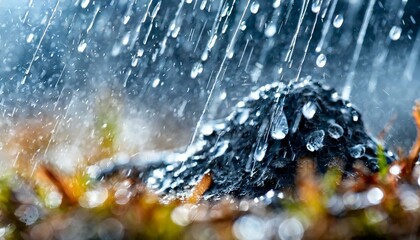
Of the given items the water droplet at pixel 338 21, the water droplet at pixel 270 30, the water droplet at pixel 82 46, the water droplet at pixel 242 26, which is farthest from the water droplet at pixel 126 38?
the water droplet at pixel 338 21

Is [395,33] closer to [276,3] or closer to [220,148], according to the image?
[276,3]

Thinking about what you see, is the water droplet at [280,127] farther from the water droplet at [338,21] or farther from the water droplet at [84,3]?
the water droplet at [84,3]

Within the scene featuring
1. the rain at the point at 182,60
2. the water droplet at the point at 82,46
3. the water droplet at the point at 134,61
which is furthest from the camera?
the water droplet at the point at 82,46

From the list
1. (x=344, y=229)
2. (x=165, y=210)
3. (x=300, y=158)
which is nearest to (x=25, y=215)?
(x=165, y=210)

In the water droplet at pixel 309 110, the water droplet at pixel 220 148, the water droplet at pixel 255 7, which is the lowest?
the water droplet at pixel 220 148

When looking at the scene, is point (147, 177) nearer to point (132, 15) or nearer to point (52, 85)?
point (52, 85)

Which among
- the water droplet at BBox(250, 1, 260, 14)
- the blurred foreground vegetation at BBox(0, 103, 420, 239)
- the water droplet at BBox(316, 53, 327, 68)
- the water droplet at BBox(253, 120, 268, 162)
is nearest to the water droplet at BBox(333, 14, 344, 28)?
the water droplet at BBox(316, 53, 327, 68)

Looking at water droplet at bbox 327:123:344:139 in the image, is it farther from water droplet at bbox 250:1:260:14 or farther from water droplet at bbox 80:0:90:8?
water droplet at bbox 80:0:90:8
